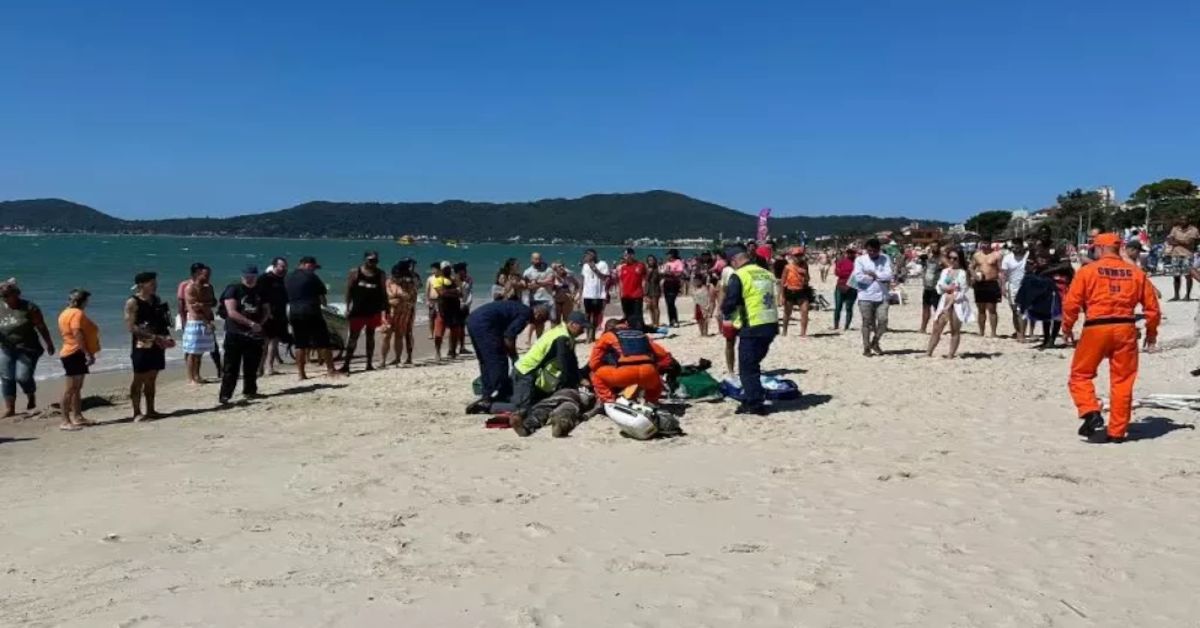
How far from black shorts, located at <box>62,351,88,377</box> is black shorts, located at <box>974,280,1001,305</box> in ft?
36.9

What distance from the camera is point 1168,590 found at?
12.6ft

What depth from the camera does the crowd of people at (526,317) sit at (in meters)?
7.95

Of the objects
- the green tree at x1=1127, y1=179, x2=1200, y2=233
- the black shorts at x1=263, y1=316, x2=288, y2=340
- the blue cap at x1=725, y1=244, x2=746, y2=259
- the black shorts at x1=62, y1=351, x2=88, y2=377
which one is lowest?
the black shorts at x1=62, y1=351, x2=88, y2=377

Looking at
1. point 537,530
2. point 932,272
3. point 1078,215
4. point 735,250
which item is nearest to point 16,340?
point 537,530

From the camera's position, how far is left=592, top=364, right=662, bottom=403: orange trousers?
306 inches

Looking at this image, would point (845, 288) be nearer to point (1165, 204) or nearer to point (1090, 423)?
point (1090, 423)

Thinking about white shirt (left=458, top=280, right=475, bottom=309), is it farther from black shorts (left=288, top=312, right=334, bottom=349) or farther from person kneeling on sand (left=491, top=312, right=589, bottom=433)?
person kneeling on sand (left=491, top=312, right=589, bottom=433)

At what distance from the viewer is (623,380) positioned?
777cm

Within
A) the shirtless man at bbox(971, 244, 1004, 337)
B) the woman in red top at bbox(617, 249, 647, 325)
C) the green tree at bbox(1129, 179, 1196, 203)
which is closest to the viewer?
the shirtless man at bbox(971, 244, 1004, 337)

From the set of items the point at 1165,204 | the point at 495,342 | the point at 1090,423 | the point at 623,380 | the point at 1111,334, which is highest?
the point at 1165,204

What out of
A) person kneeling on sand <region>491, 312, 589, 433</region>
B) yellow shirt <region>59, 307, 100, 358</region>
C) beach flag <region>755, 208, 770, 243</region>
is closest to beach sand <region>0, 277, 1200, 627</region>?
person kneeling on sand <region>491, 312, 589, 433</region>

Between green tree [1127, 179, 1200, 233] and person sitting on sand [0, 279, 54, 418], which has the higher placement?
green tree [1127, 179, 1200, 233]

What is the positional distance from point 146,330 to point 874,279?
27.3 feet

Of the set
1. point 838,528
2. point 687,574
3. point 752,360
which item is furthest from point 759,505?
point 752,360
